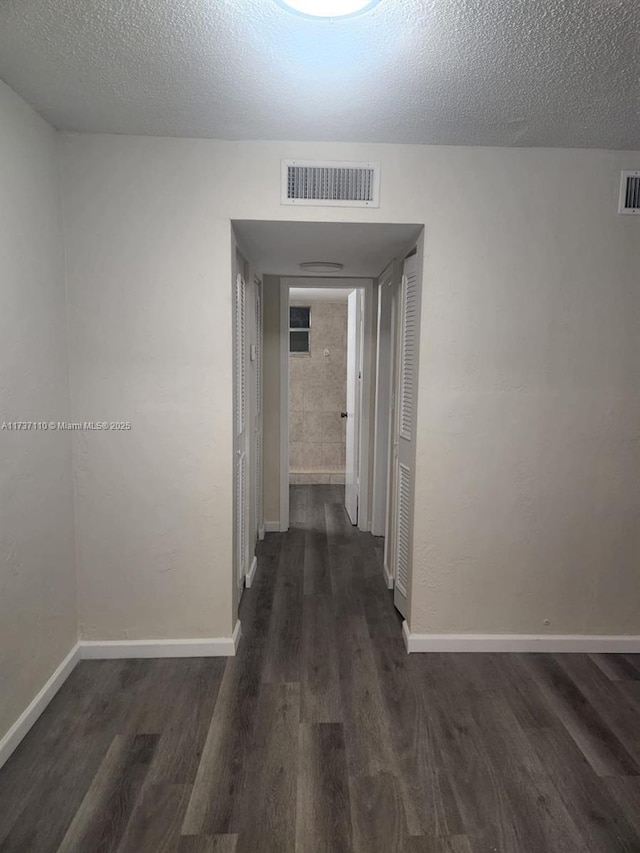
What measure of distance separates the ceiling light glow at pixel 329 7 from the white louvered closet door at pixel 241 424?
1291 mm

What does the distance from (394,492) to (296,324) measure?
379 cm

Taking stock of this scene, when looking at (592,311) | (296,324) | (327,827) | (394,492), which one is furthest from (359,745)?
(296,324)

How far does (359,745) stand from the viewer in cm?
188

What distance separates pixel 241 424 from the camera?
2.79 metres

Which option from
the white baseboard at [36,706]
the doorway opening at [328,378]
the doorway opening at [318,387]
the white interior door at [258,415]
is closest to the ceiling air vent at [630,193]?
the doorway opening at [328,378]

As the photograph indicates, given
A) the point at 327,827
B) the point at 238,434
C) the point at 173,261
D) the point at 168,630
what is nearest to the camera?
the point at 327,827

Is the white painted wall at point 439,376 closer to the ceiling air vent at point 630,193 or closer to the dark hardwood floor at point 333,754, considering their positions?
the ceiling air vent at point 630,193

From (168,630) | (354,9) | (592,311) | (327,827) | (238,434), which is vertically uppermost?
(354,9)

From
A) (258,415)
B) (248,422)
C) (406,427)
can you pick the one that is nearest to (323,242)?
(406,427)

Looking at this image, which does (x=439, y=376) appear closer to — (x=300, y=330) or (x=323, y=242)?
(x=323, y=242)

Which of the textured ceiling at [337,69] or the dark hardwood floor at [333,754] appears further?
the dark hardwood floor at [333,754]

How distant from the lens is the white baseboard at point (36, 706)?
69.7 inches

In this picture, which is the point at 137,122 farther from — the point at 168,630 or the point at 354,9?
the point at 168,630

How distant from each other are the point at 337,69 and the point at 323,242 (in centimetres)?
100
